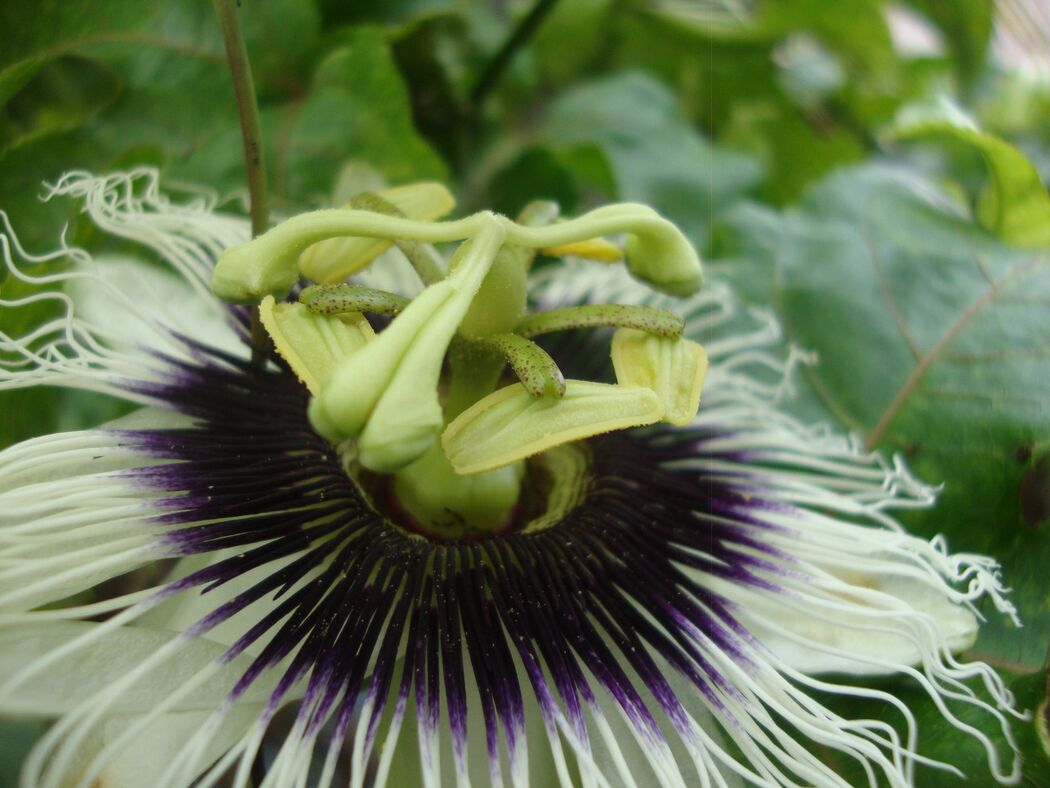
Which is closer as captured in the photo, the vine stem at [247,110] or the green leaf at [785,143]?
the vine stem at [247,110]

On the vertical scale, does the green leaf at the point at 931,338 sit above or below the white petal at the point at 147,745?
below

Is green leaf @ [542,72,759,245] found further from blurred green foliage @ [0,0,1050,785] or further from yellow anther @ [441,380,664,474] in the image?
yellow anther @ [441,380,664,474]

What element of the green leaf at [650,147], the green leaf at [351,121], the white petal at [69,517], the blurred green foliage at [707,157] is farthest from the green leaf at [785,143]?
the white petal at [69,517]

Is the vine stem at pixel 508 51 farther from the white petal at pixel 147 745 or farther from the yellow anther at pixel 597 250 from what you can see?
the white petal at pixel 147 745

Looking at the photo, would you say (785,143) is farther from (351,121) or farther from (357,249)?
(357,249)

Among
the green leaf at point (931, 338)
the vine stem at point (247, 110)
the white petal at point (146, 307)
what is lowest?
the green leaf at point (931, 338)
